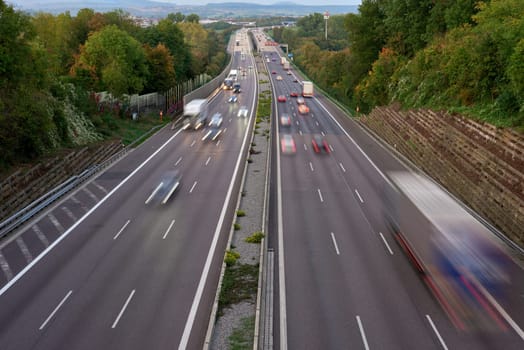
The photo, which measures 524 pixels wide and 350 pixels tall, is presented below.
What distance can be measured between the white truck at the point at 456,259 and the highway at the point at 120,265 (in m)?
9.86

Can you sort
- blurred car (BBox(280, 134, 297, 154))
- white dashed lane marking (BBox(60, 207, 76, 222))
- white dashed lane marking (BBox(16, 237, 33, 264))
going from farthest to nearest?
1. blurred car (BBox(280, 134, 297, 154))
2. white dashed lane marking (BBox(60, 207, 76, 222))
3. white dashed lane marking (BBox(16, 237, 33, 264))

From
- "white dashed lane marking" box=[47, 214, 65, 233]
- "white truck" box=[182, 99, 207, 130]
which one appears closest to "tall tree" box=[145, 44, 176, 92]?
"white truck" box=[182, 99, 207, 130]

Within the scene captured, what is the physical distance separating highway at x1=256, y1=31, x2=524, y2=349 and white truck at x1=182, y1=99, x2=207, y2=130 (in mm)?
25927

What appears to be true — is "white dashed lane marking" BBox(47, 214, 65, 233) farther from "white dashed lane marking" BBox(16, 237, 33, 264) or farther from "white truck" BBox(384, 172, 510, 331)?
"white truck" BBox(384, 172, 510, 331)

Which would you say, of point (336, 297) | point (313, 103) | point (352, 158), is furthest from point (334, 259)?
point (313, 103)

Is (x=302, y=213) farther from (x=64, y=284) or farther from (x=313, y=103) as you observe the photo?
(x=313, y=103)

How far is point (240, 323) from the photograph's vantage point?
19.7 metres

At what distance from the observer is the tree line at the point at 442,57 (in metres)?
39.1

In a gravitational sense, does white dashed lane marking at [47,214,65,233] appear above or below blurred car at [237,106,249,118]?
above

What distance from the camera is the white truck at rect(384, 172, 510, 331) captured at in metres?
20.2

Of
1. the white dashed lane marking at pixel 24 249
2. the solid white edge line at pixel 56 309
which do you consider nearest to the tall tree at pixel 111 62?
the white dashed lane marking at pixel 24 249

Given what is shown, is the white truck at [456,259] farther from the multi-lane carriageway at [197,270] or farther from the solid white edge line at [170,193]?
the solid white edge line at [170,193]

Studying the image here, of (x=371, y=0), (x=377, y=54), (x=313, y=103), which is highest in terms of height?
(x=371, y=0)

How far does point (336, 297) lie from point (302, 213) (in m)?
11.0
